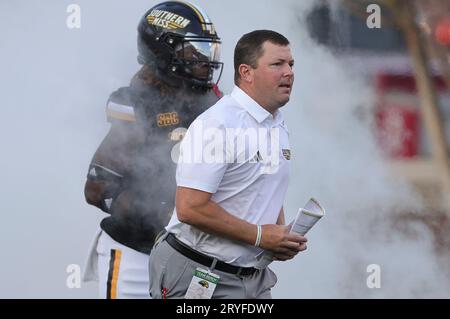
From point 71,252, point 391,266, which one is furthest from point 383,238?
point 71,252

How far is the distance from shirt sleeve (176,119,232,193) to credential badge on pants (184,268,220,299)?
1.12 ft

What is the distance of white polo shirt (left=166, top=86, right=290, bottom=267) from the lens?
4027 mm

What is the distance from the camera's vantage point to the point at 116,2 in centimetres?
567

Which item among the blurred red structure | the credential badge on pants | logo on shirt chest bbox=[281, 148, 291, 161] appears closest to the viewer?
the credential badge on pants

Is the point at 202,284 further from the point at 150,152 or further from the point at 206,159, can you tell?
the point at 150,152

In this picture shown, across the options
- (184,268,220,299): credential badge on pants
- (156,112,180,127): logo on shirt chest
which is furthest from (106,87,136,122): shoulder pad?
(184,268,220,299): credential badge on pants

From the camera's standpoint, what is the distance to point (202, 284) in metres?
4.14

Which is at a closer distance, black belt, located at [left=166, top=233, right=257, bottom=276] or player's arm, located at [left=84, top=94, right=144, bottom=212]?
black belt, located at [left=166, top=233, right=257, bottom=276]

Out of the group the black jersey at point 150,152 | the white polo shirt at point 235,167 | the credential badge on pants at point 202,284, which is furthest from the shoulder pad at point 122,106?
the credential badge on pants at point 202,284

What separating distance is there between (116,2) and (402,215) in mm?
2122

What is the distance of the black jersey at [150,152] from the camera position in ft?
16.2

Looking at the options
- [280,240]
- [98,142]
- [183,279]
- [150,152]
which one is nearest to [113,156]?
[150,152]

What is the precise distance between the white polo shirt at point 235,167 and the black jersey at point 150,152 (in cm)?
76

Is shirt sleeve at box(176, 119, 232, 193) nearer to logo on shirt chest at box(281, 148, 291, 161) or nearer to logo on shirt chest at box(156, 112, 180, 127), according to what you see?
logo on shirt chest at box(281, 148, 291, 161)
